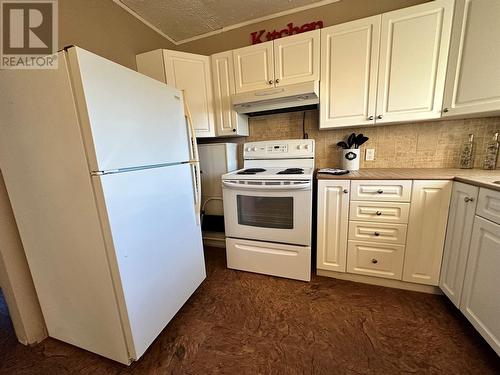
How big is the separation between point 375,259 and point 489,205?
2.57ft

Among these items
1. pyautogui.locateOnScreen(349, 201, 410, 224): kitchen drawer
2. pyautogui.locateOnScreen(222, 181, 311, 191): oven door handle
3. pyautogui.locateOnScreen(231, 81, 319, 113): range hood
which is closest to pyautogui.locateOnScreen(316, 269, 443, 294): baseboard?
pyautogui.locateOnScreen(349, 201, 410, 224): kitchen drawer

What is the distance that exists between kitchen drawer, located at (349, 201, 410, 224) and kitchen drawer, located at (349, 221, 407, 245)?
4 cm

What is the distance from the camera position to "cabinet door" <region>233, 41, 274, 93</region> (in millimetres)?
1914

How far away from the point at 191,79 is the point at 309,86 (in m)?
1.19

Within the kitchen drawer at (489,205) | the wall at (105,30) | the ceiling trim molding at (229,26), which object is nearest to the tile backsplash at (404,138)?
the kitchen drawer at (489,205)

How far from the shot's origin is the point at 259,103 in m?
1.96

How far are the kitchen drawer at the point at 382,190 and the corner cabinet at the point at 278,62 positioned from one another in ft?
3.36

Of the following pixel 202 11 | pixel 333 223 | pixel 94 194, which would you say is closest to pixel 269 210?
pixel 333 223

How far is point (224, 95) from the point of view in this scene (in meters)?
2.12

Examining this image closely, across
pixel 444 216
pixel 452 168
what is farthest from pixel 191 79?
pixel 452 168

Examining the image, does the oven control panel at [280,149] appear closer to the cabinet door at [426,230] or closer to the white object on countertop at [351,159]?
the white object on countertop at [351,159]

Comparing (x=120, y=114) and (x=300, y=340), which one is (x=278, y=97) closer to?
(x=120, y=114)

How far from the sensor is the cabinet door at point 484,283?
3.39ft

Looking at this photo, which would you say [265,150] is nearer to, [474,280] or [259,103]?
[259,103]
